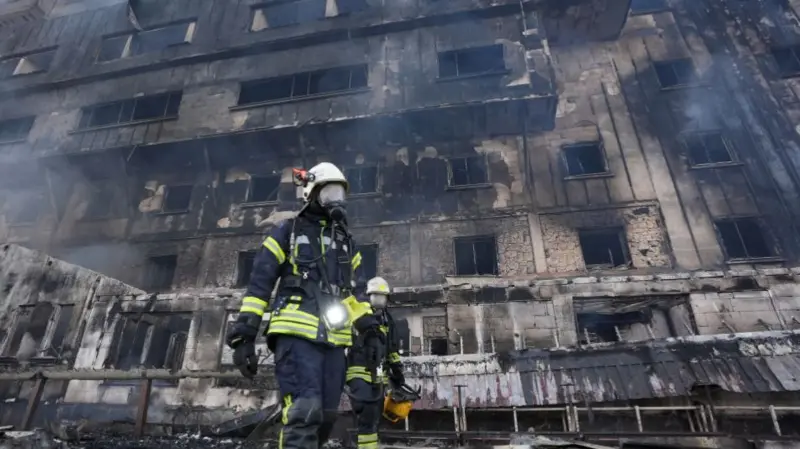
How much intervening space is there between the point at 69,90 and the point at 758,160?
78.4 feet

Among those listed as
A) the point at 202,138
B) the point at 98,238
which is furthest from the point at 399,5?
the point at 98,238

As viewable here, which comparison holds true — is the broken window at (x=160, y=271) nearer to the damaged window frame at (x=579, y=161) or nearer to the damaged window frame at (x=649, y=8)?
the damaged window frame at (x=579, y=161)

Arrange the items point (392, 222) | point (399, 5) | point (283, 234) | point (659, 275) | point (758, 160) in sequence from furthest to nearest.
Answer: point (399, 5) < point (392, 222) < point (758, 160) < point (659, 275) < point (283, 234)

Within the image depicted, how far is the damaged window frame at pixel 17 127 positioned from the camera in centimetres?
1646

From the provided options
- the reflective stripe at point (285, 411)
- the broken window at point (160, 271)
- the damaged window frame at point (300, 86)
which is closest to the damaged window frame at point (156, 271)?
the broken window at point (160, 271)

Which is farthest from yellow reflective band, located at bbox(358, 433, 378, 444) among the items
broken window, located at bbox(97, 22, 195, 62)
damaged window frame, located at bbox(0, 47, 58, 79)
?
damaged window frame, located at bbox(0, 47, 58, 79)

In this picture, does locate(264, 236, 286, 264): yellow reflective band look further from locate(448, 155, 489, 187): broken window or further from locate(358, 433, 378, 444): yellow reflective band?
locate(448, 155, 489, 187): broken window

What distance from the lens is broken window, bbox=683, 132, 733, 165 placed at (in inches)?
460

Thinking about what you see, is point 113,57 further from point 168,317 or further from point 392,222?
point 392,222

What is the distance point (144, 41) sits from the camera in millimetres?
17391

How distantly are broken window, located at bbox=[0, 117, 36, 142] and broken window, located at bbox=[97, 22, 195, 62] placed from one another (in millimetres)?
3721

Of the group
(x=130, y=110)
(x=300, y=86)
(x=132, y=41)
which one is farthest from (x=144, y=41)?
(x=300, y=86)

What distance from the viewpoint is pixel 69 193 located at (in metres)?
15.3

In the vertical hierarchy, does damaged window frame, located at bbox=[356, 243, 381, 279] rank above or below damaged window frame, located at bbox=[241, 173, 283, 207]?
below
